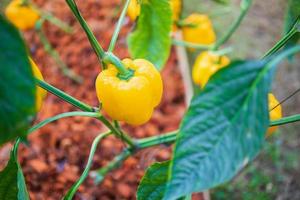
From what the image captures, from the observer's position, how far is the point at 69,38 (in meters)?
1.55

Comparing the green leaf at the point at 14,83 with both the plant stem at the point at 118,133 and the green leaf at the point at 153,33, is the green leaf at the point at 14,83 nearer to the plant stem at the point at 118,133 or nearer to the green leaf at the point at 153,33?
the plant stem at the point at 118,133

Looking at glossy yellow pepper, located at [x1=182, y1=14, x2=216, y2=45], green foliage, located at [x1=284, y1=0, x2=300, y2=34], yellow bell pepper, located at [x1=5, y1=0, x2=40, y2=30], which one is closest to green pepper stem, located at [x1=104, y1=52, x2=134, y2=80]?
green foliage, located at [x1=284, y1=0, x2=300, y2=34]

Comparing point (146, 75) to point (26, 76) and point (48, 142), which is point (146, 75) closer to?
point (26, 76)

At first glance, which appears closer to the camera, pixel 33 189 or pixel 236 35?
pixel 33 189

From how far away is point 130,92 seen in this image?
2.20 feet

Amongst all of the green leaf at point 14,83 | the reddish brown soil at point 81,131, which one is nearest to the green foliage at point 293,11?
the green leaf at point 14,83

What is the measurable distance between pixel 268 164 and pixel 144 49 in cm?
59

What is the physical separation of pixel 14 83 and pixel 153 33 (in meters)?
0.53

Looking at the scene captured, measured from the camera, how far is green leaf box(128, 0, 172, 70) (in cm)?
86

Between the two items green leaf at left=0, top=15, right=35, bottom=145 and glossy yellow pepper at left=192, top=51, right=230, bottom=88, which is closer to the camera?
green leaf at left=0, top=15, right=35, bottom=145

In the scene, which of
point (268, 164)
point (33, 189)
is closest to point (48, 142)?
point (33, 189)

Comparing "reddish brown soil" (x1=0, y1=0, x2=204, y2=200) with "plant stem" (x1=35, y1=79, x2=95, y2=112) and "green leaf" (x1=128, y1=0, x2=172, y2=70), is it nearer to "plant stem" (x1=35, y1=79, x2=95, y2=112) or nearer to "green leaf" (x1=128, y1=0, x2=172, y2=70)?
"green leaf" (x1=128, y1=0, x2=172, y2=70)

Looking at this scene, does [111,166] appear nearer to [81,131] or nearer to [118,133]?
[118,133]

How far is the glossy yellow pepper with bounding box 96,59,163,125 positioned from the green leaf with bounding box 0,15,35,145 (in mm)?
238
